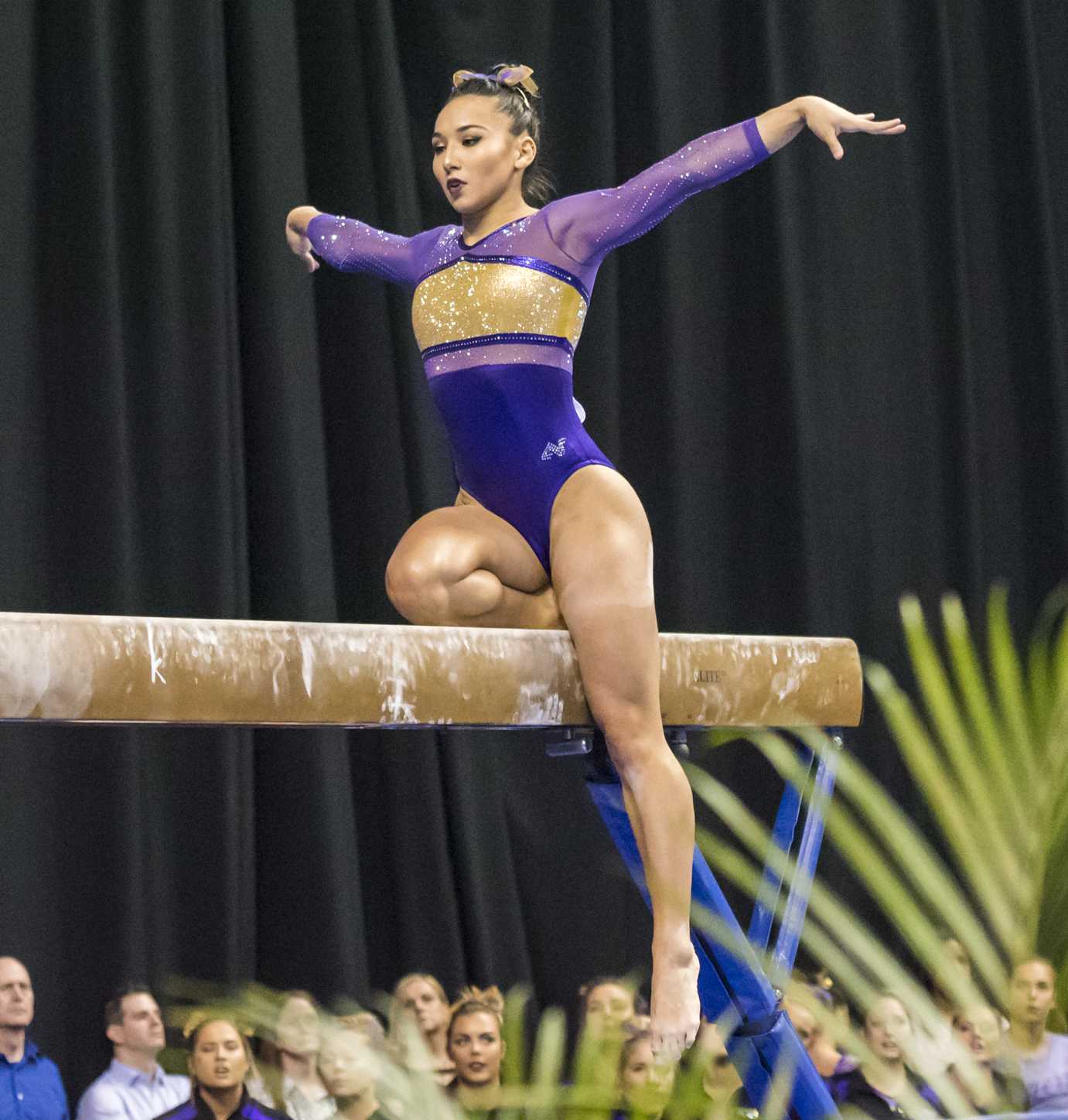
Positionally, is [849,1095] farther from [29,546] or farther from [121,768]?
[29,546]

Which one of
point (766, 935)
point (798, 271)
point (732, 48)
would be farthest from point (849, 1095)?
point (732, 48)

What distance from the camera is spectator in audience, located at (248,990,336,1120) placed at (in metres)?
A: 3.85

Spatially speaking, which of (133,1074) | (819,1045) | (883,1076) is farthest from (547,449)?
(819,1045)

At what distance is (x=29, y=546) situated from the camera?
4340 millimetres

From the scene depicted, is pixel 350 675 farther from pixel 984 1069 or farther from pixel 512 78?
pixel 984 1069

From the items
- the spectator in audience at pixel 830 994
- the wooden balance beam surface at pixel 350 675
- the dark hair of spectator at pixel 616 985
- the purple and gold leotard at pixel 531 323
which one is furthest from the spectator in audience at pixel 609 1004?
the purple and gold leotard at pixel 531 323

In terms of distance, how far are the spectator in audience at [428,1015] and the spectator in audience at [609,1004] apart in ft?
1.18

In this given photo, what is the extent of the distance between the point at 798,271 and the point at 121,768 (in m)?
2.88

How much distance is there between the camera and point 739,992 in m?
2.57

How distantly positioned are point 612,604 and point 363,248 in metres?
0.81

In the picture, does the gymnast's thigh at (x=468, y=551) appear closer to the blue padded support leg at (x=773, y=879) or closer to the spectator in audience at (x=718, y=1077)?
the blue padded support leg at (x=773, y=879)

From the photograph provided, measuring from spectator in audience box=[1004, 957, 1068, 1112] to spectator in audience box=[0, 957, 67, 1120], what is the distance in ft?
7.42

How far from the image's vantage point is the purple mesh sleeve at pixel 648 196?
2.48 m

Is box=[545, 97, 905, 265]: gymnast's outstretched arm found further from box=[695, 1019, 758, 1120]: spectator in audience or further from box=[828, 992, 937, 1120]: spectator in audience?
box=[828, 992, 937, 1120]: spectator in audience
